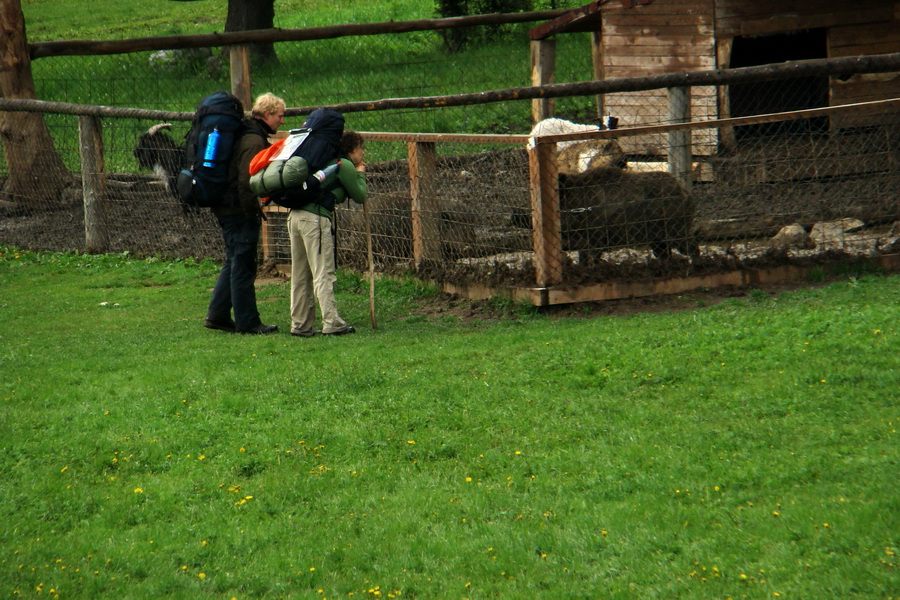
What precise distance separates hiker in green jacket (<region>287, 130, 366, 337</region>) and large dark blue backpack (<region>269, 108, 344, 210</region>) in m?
0.10

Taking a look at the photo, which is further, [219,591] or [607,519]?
[607,519]

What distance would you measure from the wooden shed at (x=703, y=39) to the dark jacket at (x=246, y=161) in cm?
600

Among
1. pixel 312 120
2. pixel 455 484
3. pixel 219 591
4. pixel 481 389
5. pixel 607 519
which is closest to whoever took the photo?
pixel 219 591

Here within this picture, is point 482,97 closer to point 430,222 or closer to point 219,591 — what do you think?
point 430,222

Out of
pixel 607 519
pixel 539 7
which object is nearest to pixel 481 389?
pixel 607 519

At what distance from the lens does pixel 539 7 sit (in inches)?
1095

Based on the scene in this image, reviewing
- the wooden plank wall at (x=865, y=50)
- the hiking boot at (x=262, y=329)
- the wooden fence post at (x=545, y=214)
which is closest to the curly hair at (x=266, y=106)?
the hiking boot at (x=262, y=329)

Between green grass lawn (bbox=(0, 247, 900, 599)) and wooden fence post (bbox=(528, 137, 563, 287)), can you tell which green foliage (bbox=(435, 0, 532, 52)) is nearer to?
wooden fence post (bbox=(528, 137, 563, 287))

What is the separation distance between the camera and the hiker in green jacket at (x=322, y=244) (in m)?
7.58

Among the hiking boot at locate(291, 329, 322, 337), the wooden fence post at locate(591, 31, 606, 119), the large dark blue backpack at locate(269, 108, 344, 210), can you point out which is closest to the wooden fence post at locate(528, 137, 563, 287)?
the large dark blue backpack at locate(269, 108, 344, 210)

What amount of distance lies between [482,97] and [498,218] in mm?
1168

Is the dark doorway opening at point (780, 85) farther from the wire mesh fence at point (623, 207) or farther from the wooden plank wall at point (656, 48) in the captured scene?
the wire mesh fence at point (623, 207)

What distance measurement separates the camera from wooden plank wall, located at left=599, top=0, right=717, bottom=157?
13.8 metres

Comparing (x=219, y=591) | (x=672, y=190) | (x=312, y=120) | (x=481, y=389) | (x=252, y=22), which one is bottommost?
(x=219, y=591)
